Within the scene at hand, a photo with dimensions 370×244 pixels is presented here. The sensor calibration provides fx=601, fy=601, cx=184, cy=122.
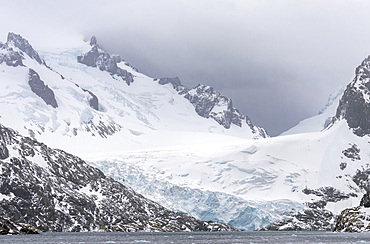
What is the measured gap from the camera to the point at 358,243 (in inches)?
7180

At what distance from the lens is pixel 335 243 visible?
655 feet

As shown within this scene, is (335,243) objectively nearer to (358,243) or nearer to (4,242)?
(358,243)

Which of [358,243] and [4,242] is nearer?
[358,243]

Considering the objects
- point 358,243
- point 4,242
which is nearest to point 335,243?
point 358,243

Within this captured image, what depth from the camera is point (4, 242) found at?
655ft

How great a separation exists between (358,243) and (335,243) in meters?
17.9

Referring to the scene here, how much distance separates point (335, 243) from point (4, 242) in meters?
110

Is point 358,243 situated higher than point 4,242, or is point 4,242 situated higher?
point 358,243

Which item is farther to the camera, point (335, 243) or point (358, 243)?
point (335, 243)
